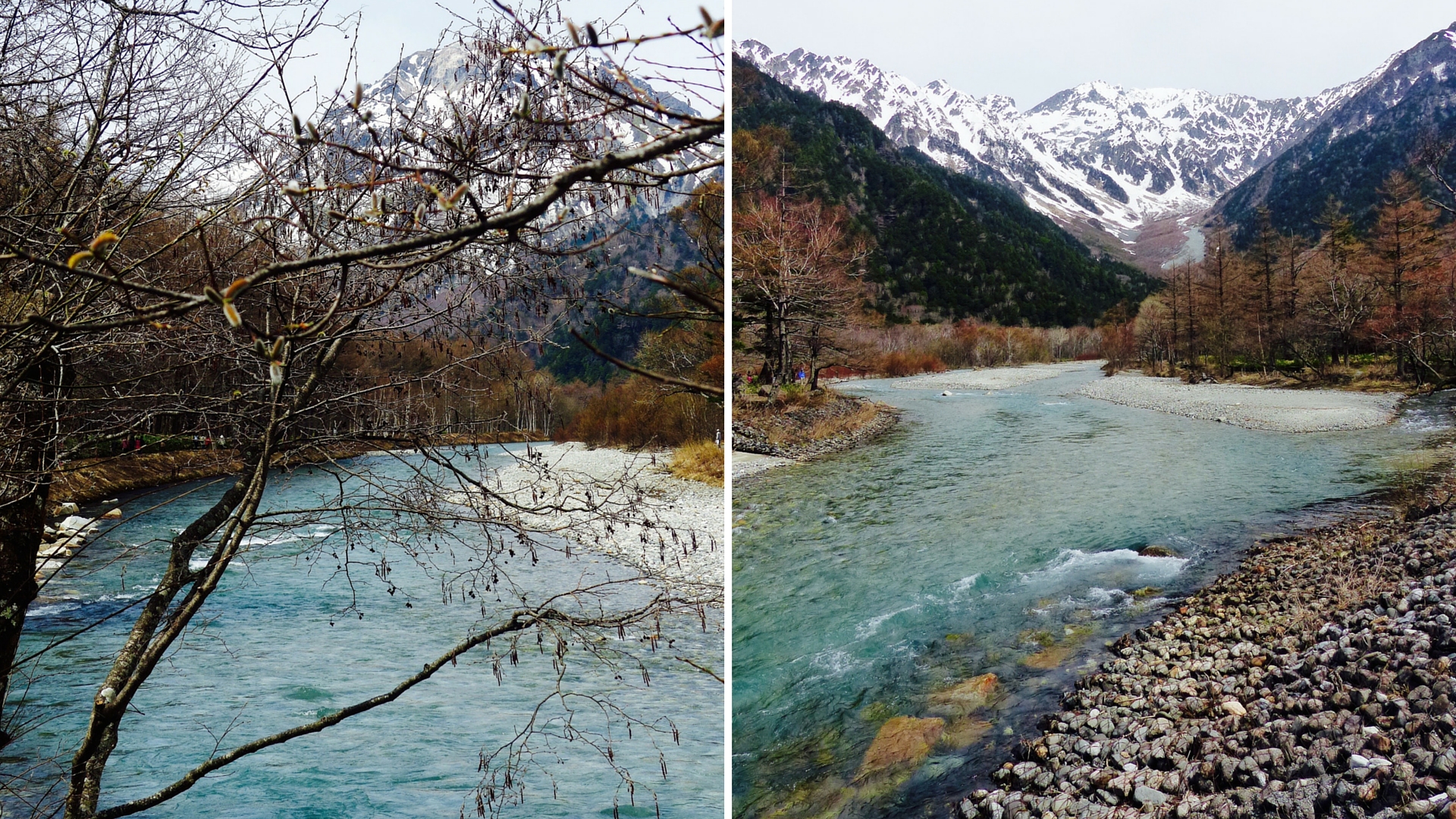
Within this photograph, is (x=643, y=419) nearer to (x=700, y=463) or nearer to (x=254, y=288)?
(x=700, y=463)

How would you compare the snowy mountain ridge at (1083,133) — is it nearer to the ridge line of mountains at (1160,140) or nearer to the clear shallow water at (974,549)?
the ridge line of mountains at (1160,140)

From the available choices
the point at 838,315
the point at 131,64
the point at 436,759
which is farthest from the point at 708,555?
the point at 131,64

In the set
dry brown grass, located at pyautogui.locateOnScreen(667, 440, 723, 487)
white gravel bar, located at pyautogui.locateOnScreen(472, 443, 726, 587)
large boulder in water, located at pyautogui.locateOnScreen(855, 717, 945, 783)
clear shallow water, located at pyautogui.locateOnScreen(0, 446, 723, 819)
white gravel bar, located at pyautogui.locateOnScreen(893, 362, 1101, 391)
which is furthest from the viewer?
dry brown grass, located at pyautogui.locateOnScreen(667, 440, 723, 487)

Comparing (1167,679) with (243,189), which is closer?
(1167,679)

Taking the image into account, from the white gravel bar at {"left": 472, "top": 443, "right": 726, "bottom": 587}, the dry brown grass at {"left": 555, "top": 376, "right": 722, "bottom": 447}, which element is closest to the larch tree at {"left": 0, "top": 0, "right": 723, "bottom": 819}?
the white gravel bar at {"left": 472, "top": 443, "right": 726, "bottom": 587}

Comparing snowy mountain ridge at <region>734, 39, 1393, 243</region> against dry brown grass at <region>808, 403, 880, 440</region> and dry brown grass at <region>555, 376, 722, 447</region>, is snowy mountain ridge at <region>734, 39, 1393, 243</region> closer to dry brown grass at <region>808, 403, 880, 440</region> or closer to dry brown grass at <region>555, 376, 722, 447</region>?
dry brown grass at <region>808, 403, 880, 440</region>

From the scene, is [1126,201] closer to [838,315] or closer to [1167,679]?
[838,315]
